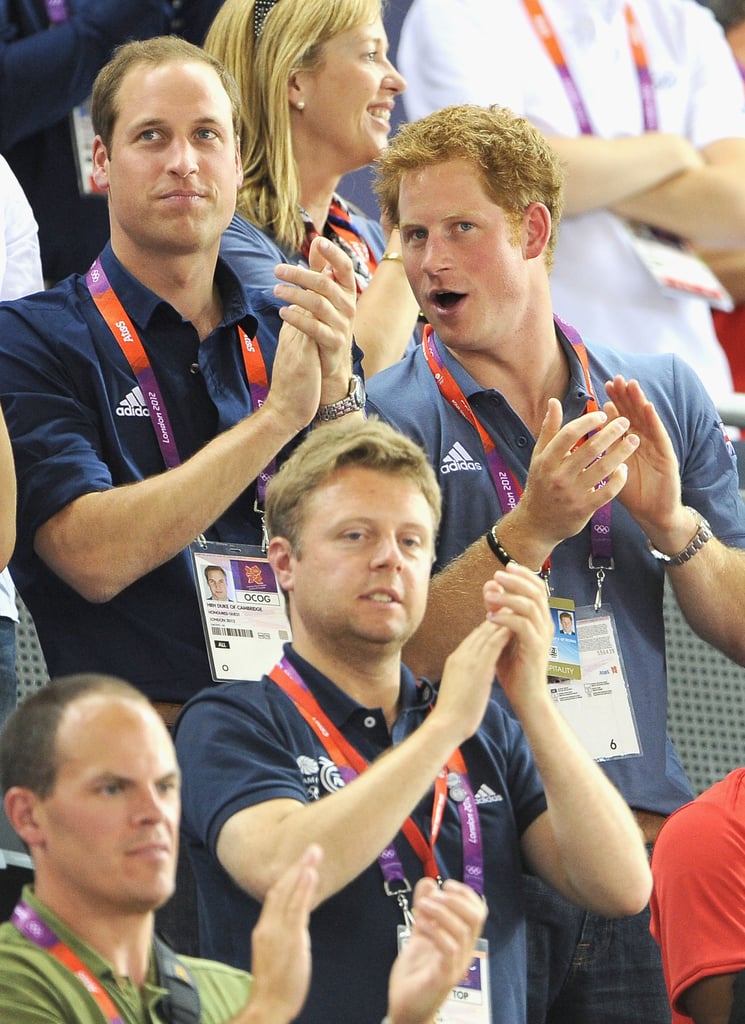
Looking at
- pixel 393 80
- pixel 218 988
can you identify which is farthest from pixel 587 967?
pixel 393 80

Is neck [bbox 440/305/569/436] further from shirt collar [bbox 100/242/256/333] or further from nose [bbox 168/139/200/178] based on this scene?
nose [bbox 168/139/200/178]

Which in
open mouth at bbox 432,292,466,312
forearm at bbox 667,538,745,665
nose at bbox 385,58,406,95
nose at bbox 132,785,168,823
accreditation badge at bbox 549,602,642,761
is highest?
nose at bbox 385,58,406,95

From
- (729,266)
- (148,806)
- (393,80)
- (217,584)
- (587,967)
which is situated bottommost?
(587,967)

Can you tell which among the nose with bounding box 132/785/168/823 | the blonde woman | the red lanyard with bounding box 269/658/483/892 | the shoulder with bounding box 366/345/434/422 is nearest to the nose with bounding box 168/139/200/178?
the blonde woman

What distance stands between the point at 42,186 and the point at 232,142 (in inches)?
34.1

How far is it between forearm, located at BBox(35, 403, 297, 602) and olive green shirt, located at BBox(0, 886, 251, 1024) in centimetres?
72

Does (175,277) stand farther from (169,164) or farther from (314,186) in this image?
(314,186)

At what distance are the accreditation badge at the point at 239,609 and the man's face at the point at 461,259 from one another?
0.63m

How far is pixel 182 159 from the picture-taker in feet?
10.1

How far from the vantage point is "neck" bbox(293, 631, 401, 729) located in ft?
8.45

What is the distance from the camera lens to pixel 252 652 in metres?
2.89

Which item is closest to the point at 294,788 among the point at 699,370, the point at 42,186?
the point at 42,186

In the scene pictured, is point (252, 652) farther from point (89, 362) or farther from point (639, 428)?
point (639, 428)

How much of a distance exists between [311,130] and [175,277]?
710 millimetres
